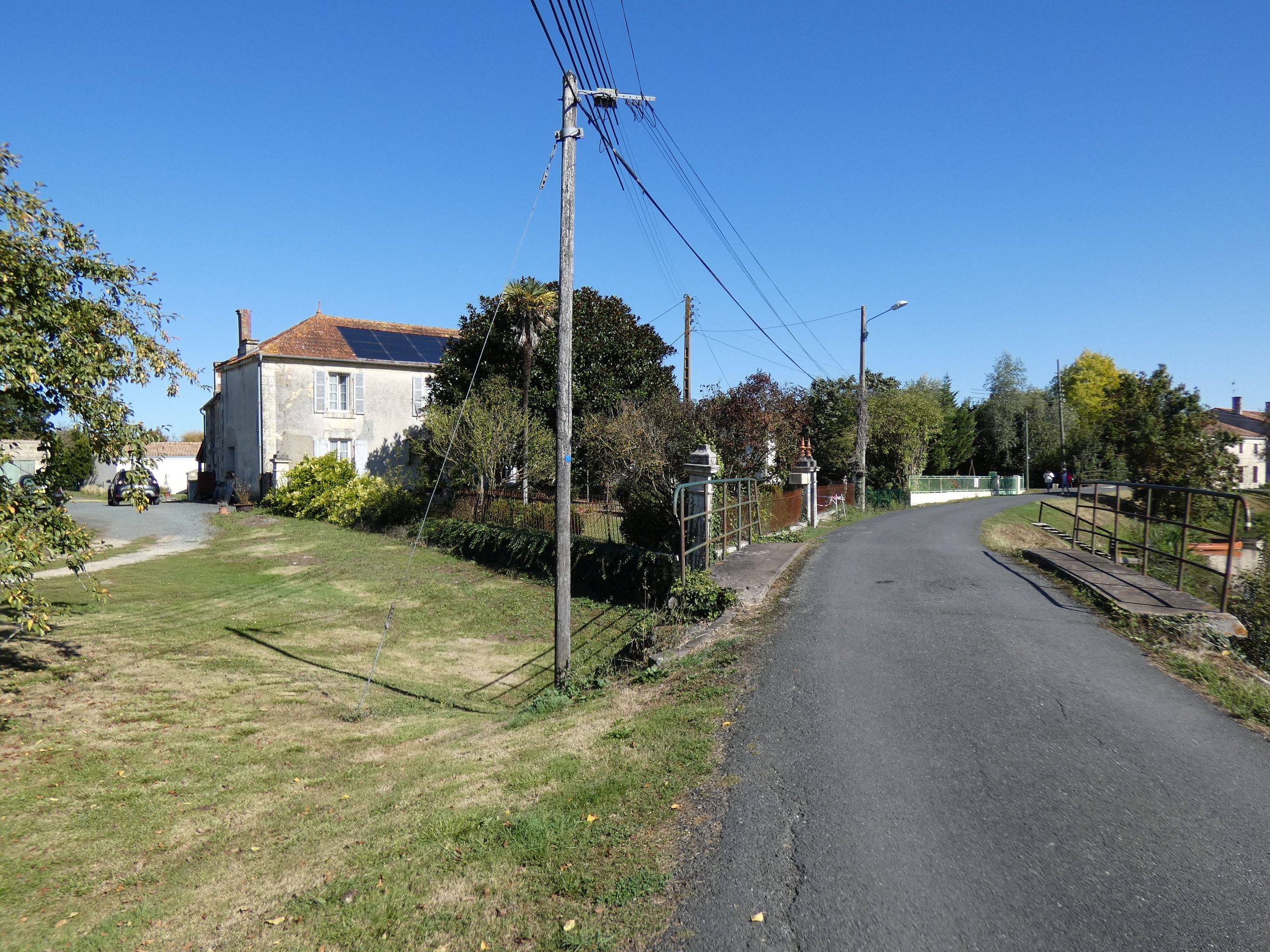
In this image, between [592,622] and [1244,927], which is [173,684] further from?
[1244,927]

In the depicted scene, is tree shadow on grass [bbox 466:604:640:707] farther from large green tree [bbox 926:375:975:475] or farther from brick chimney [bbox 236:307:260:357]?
large green tree [bbox 926:375:975:475]

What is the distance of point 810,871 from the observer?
3.94 m

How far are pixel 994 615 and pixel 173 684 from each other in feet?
31.9

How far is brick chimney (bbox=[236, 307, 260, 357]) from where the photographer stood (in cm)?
3616

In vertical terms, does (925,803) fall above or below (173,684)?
above

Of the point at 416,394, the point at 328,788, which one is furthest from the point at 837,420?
the point at 328,788

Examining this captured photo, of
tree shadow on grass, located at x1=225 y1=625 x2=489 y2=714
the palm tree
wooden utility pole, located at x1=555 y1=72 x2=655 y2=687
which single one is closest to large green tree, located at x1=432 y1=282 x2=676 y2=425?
the palm tree

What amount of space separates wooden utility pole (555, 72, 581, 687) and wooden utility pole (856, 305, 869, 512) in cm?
2280

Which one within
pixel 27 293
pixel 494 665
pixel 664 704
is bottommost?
pixel 494 665

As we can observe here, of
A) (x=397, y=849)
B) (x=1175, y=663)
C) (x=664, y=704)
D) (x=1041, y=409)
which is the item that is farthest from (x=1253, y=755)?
(x=1041, y=409)

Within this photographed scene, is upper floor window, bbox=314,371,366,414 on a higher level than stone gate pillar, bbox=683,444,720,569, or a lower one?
higher

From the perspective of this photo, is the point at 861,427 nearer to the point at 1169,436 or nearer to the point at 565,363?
the point at 1169,436

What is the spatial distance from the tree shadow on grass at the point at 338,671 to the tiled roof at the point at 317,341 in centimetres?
2133

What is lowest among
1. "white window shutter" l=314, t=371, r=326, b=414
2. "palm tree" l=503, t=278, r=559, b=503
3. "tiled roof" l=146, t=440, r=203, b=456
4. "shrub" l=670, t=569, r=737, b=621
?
"shrub" l=670, t=569, r=737, b=621
